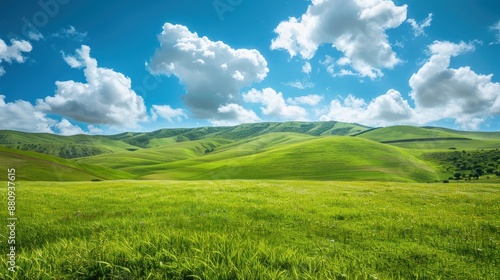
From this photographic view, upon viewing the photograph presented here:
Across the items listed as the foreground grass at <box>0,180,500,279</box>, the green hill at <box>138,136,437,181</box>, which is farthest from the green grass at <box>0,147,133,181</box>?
the foreground grass at <box>0,180,500,279</box>

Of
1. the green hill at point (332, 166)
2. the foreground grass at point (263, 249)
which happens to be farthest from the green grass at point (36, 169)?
the foreground grass at point (263, 249)

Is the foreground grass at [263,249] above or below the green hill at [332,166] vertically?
above

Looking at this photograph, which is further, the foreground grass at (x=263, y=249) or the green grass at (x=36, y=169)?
the green grass at (x=36, y=169)

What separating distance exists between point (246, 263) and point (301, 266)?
111cm

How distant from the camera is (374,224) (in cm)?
989

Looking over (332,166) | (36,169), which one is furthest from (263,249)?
(332,166)

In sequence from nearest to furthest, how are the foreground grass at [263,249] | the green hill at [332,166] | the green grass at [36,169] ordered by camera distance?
the foreground grass at [263,249] → the green grass at [36,169] → the green hill at [332,166]

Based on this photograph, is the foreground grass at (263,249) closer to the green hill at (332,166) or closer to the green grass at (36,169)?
the green grass at (36,169)

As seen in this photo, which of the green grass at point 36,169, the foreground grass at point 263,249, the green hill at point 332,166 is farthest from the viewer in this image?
the green hill at point 332,166

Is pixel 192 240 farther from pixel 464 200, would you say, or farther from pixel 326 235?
pixel 464 200

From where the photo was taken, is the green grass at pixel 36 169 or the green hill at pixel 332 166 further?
the green hill at pixel 332 166

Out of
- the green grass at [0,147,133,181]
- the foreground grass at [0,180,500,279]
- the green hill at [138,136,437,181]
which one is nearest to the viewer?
the foreground grass at [0,180,500,279]

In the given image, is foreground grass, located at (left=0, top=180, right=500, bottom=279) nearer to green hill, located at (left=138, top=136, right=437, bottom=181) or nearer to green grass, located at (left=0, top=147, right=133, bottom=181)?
green grass, located at (left=0, top=147, right=133, bottom=181)

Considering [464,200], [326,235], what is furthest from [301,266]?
[464,200]
